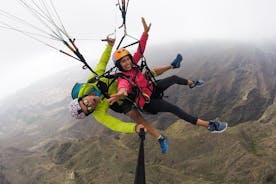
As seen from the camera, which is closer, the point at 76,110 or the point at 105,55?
the point at 76,110

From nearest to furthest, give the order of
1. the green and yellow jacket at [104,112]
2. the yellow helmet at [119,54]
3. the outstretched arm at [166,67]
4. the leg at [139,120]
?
the green and yellow jacket at [104,112] → the yellow helmet at [119,54] → the leg at [139,120] → the outstretched arm at [166,67]

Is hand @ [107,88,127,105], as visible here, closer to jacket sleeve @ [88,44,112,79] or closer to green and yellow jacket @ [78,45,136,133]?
green and yellow jacket @ [78,45,136,133]

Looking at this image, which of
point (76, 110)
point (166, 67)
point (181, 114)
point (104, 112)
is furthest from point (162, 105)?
point (76, 110)

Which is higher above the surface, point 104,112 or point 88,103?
point 88,103

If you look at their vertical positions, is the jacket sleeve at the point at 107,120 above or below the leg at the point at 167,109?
above

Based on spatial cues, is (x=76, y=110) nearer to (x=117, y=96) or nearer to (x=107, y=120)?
(x=107, y=120)

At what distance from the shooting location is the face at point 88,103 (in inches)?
389

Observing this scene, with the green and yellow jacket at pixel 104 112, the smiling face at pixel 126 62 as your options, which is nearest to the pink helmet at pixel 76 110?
the green and yellow jacket at pixel 104 112

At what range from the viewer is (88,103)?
988 cm

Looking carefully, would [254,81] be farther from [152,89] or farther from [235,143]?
[152,89]

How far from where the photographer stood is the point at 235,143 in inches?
3182

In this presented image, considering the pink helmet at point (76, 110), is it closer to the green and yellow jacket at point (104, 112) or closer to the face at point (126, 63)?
the green and yellow jacket at point (104, 112)

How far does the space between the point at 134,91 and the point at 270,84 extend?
17807 centimetres

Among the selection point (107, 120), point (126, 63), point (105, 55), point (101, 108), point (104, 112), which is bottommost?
point (107, 120)
